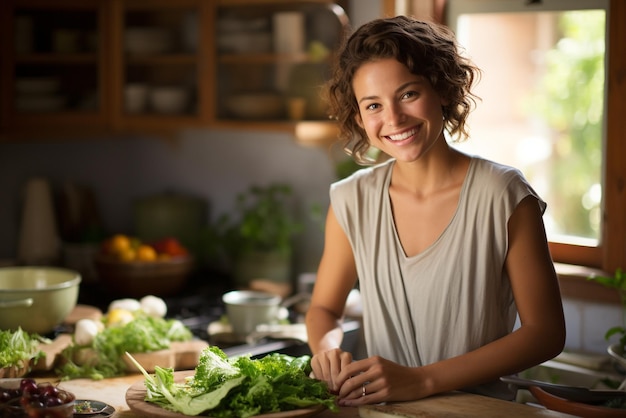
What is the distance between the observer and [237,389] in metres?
1.73

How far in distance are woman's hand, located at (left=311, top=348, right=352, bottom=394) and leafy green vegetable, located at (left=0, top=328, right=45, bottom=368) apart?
72 cm

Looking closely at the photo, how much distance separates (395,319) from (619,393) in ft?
1.69

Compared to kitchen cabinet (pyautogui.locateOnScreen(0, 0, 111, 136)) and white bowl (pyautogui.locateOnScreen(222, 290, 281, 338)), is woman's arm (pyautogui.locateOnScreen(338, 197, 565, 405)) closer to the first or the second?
white bowl (pyautogui.locateOnScreen(222, 290, 281, 338))

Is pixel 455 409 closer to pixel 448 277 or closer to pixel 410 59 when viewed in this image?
pixel 448 277

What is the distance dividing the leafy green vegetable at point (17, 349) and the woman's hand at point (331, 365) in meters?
0.72

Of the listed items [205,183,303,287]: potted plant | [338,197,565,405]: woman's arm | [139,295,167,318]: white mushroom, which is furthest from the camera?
[205,183,303,287]: potted plant

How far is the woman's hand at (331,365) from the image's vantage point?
6.14ft

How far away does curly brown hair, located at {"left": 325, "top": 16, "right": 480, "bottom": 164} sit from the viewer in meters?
1.97

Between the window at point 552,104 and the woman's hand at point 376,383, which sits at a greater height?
the window at point 552,104

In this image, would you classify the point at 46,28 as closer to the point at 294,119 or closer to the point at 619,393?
the point at 294,119

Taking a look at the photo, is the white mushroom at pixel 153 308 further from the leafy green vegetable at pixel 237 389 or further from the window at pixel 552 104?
the window at pixel 552 104

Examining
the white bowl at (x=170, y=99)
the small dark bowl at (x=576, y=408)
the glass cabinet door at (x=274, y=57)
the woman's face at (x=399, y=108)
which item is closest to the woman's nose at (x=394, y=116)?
the woman's face at (x=399, y=108)

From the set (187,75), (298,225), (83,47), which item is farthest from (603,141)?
(83,47)

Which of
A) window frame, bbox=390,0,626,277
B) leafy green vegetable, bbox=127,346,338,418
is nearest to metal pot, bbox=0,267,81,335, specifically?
leafy green vegetable, bbox=127,346,338,418
